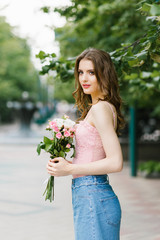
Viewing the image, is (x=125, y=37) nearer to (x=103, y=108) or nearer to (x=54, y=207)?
(x=54, y=207)

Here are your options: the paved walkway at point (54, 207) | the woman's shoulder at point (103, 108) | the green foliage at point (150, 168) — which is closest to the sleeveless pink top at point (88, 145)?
the woman's shoulder at point (103, 108)

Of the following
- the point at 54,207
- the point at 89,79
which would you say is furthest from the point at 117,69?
the point at 54,207

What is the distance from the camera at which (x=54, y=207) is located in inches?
264

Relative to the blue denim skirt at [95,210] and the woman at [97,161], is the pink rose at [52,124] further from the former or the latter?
the blue denim skirt at [95,210]

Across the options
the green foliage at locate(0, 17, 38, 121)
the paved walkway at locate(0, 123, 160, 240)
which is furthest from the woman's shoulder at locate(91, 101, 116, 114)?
the green foliage at locate(0, 17, 38, 121)

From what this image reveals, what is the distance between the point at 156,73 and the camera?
16.1ft

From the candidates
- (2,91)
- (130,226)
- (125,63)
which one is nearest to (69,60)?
(125,63)

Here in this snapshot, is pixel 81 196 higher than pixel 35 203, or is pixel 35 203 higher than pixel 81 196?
pixel 81 196

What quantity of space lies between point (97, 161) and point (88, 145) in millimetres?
127

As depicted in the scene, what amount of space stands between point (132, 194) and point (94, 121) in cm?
574

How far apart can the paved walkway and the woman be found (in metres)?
2.79

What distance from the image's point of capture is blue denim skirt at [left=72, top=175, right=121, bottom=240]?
92.1 inches

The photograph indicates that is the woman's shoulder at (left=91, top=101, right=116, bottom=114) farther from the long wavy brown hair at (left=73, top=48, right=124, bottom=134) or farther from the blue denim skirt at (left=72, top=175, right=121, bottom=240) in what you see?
the blue denim skirt at (left=72, top=175, right=121, bottom=240)

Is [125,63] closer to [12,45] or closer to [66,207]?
[66,207]
